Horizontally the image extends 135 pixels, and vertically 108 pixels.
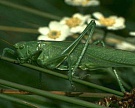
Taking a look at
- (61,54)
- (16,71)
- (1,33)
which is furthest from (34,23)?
(61,54)

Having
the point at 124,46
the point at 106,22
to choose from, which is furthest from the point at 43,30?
the point at 124,46

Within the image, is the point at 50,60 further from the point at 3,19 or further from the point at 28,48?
the point at 3,19

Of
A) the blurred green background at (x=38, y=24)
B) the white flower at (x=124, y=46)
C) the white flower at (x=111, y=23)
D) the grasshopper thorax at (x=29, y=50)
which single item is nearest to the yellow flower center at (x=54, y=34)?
the blurred green background at (x=38, y=24)

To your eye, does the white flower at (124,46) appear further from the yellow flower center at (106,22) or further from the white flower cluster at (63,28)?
the white flower cluster at (63,28)

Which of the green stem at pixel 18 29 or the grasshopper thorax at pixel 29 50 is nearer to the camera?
the grasshopper thorax at pixel 29 50

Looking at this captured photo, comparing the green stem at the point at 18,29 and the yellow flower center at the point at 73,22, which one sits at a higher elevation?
the yellow flower center at the point at 73,22

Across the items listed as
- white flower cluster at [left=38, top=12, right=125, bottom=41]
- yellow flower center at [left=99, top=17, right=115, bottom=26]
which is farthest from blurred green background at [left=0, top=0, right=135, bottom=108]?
yellow flower center at [left=99, top=17, right=115, bottom=26]

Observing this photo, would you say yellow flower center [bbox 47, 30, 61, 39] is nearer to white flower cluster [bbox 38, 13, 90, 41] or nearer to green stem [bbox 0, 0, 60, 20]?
white flower cluster [bbox 38, 13, 90, 41]
